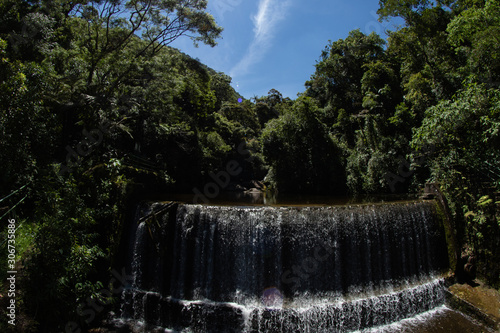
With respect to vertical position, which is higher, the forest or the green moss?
the forest

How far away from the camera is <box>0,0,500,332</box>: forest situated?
552cm

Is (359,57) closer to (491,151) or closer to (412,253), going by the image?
(491,151)

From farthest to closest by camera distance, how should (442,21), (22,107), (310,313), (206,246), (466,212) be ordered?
(442,21) < (466,212) < (206,246) < (310,313) < (22,107)

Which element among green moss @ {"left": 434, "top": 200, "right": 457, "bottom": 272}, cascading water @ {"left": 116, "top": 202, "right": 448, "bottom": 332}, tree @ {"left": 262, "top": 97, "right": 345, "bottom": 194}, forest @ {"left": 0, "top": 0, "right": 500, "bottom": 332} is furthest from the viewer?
tree @ {"left": 262, "top": 97, "right": 345, "bottom": 194}

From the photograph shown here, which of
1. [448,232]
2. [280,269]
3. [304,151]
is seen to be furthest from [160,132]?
[448,232]

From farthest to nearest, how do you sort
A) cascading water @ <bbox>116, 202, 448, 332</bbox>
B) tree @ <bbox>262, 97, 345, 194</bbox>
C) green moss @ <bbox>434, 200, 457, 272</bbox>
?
tree @ <bbox>262, 97, 345, 194</bbox>, green moss @ <bbox>434, 200, 457, 272</bbox>, cascading water @ <bbox>116, 202, 448, 332</bbox>

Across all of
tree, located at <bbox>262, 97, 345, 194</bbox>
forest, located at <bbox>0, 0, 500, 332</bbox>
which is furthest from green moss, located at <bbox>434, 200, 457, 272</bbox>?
tree, located at <bbox>262, 97, 345, 194</bbox>

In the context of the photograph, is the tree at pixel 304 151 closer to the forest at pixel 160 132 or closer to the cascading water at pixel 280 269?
the forest at pixel 160 132

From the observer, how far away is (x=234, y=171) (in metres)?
26.9

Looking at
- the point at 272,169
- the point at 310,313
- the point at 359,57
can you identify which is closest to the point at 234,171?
the point at 272,169

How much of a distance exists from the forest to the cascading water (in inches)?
58.3

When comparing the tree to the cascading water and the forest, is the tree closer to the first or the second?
the forest

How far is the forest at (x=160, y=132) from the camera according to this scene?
5520mm

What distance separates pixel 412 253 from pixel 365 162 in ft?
32.6
